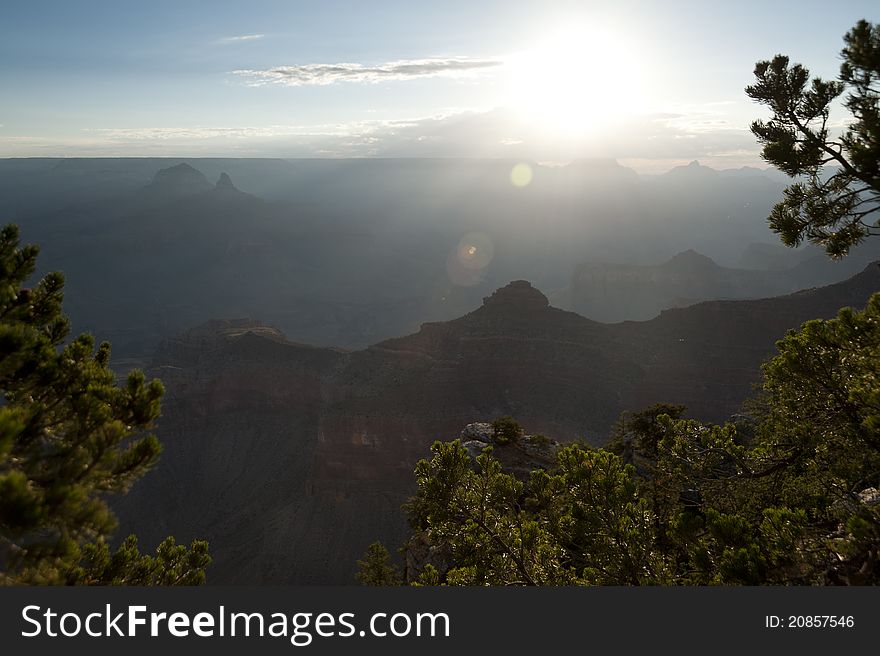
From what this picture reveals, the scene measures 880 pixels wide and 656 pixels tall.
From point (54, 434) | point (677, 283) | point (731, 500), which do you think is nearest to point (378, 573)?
point (731, 500)

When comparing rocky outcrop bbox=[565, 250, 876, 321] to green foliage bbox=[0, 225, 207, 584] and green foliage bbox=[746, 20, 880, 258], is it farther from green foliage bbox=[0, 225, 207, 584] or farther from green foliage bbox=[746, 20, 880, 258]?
green foliage bbox=[0, 225, 207, 584]

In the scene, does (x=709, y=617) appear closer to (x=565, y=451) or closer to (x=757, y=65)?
(x=565, y=451)

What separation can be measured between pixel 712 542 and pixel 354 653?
5.76 m

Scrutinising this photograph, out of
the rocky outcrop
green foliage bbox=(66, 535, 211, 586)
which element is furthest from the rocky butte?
the rocky outcrop

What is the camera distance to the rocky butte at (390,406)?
46250mm

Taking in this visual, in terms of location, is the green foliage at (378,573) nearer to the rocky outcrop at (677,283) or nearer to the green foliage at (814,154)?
the green foliage at (814,154)

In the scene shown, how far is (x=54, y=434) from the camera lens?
20.3 feet

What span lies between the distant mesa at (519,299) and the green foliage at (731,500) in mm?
48304

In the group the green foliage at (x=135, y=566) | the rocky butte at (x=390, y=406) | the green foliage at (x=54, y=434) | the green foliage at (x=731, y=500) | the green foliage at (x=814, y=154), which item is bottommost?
the rocky butte at (x=390, y=406)

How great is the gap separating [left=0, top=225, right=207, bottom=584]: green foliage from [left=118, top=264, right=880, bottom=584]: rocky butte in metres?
40.2

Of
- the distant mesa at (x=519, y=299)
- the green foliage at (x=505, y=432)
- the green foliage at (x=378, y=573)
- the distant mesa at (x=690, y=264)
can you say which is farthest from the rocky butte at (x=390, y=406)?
the distant mesa at (x=690, y=264)

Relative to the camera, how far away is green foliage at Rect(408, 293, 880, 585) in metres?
6.15

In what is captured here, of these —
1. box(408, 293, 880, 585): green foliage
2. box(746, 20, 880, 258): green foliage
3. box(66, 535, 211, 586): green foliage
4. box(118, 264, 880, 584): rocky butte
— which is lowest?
box(118, 264, 880, 584): rocky butte

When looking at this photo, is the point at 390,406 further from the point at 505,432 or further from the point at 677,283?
the point at 677,283
